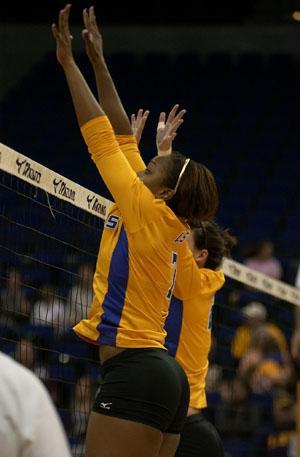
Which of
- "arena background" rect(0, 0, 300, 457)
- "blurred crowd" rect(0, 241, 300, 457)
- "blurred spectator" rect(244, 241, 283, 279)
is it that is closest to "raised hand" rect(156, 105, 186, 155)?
"blurred crowd" rect(0, 241, 300, 457)

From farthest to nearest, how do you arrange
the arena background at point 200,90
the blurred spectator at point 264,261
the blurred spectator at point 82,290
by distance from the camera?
the arena background at point 200,90 → the blurred spectator at point 264,261 → the blurred spectator at point 82,290

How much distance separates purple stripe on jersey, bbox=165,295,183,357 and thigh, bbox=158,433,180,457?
30.8 inches

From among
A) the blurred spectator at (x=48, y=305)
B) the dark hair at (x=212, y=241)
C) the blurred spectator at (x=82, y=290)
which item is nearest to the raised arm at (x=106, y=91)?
the dark hair at (x=212, y=241)

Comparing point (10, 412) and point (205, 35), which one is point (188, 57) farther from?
point (10, 412)

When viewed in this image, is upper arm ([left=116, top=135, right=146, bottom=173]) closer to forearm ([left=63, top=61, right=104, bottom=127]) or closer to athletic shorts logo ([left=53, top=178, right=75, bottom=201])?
forearm ([left=63, top=61, right=104, bottom=127])

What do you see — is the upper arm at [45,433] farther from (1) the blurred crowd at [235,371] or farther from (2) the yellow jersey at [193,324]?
(1) the blurred crowd at [235,371]

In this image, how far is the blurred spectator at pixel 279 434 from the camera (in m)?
9.86

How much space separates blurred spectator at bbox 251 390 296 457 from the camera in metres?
9.86

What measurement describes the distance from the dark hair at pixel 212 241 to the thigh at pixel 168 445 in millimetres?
1164

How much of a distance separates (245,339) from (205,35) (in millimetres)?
10104

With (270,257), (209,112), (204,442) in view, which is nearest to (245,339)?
(270,257)

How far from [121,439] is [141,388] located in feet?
0.66

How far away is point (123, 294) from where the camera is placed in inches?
171

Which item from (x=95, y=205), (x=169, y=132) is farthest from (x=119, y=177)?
(x=95, y=205)
